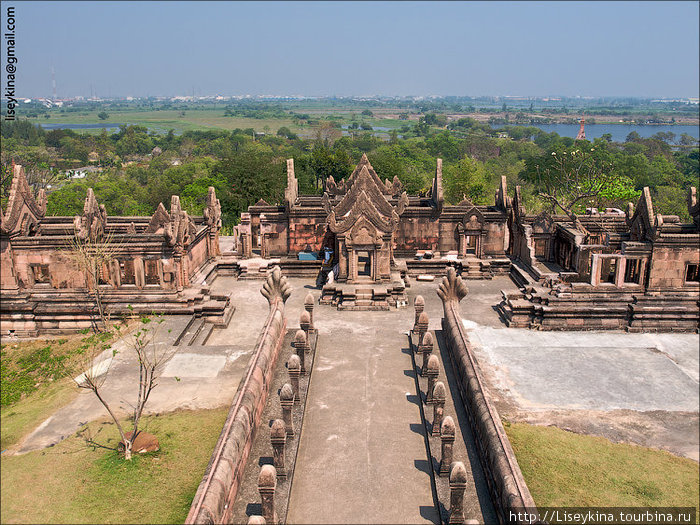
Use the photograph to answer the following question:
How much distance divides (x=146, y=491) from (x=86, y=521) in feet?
7.85

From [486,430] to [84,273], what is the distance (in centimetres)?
2175

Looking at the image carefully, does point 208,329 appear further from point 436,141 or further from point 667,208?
point 436,141

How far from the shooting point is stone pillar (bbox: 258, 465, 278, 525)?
522 inches

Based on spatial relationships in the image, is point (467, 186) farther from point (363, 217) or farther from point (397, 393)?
point (397, 393)

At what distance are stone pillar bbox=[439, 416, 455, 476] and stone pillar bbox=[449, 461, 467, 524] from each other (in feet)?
4.97

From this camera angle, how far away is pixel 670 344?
82.8 feet

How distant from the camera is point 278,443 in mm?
15414

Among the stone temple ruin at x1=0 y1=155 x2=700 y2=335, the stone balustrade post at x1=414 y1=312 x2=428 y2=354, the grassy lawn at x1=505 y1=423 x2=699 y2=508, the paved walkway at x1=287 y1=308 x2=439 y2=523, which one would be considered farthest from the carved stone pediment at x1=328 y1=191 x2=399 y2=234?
the grassy lawn at x1=505 y1=423 x2=699 y2=508

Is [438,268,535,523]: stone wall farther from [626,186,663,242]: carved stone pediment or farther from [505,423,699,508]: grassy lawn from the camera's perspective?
[626,186,663,242]: carved stone pediment

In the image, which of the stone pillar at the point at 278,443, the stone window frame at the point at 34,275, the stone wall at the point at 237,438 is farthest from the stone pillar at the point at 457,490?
the stone window frame at the point at 34,275

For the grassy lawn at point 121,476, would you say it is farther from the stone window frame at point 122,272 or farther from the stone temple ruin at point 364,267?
the stone window frame at point 122,272

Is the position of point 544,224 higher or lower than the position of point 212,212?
lower

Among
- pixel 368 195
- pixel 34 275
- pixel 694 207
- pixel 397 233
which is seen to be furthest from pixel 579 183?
pixel 34 275

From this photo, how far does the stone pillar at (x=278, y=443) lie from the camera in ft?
49.9
